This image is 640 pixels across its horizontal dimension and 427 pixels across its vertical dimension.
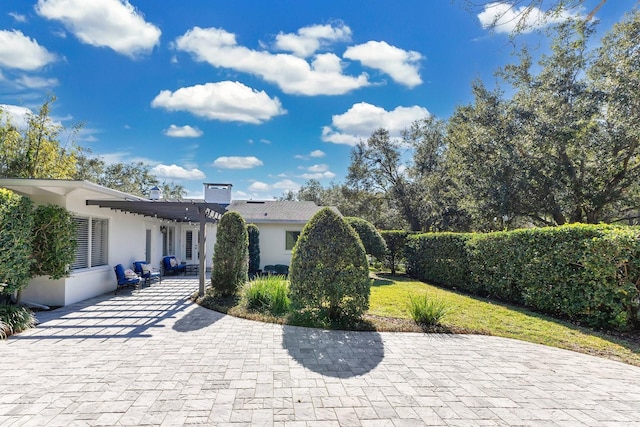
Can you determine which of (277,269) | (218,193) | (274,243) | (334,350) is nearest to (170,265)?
(277,269)

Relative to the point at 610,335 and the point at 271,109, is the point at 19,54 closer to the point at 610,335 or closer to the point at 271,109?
the point at 271,109

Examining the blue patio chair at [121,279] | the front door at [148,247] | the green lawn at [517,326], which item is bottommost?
the green lawn at [517,326]

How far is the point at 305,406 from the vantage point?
12.0 feet

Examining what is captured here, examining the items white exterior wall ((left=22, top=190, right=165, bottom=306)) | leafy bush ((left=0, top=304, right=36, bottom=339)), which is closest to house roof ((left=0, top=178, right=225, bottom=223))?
white exterior wall ((left=22, top=190, right=165, bottom=306))

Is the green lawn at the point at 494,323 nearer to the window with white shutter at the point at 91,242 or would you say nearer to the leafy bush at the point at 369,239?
the window with white shutter at the point at 91,242

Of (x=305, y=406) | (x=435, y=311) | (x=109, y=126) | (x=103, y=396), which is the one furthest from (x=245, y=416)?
(x=109, y=126)

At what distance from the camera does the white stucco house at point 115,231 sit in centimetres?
824

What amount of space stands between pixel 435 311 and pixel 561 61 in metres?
11.4

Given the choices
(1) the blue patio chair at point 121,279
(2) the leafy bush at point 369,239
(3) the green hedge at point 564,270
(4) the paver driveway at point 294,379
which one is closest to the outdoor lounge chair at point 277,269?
(2) the leafy bush at point 369,239

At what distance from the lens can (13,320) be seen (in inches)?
249

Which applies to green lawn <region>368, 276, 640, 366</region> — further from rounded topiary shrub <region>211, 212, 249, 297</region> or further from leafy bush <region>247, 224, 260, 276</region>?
leafy bush <region>247, 224, 260, 276</region>

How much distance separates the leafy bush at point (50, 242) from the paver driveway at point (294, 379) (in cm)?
186

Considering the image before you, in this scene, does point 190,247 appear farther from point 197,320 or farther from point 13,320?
point 13,320

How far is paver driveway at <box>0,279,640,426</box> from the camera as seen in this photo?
11.3 ft
